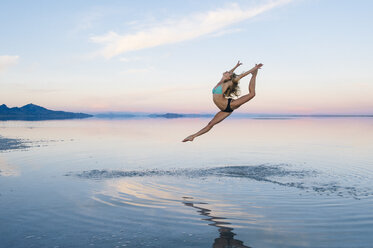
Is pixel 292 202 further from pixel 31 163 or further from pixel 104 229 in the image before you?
pixel 31 163

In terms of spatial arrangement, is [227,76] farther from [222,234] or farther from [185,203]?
[222,234]

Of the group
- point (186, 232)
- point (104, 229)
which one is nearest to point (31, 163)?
point (104, 229)

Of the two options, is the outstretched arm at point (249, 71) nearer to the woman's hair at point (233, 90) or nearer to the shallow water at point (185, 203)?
the woman's hair at point (233, 90)

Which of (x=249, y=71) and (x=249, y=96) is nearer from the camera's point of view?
(x=249, y=71)

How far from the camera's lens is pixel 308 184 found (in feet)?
49.2

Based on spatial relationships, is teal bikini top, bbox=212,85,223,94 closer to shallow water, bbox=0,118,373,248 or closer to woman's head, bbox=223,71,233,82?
woman's head, bbox=223,71,233,82

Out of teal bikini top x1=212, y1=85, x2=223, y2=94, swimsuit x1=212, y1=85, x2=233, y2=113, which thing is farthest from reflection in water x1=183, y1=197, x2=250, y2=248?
teal bikini top x1=212, y1=85, x2=223, y2=94

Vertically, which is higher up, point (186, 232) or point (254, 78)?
point (254, 78)

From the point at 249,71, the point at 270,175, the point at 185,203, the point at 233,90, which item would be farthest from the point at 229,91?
the point at 270,175

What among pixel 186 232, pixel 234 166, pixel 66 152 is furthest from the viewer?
pixel 66 152

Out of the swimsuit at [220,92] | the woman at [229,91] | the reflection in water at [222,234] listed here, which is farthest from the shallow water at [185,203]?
the woman at [229,91]

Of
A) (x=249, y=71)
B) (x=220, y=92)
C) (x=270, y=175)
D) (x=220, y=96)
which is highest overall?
(x=249, y=71)

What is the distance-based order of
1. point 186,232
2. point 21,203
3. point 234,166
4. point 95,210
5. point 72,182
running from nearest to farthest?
point 186,232, point 95,210, point 21,203, point 72,182, point 234,166

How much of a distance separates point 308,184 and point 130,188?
27.1 feet
